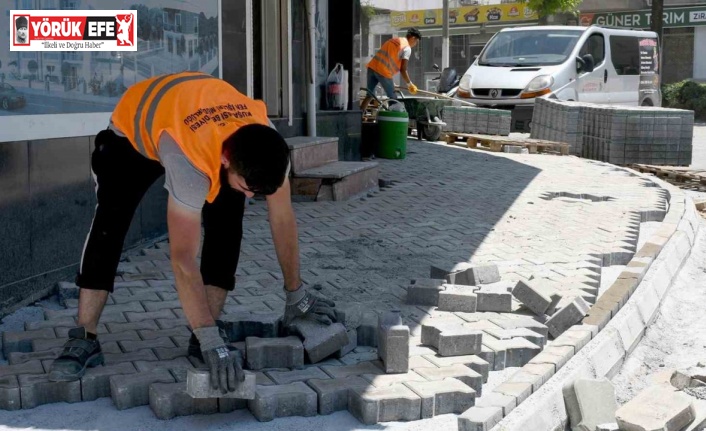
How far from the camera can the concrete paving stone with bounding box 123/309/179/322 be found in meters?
4.70

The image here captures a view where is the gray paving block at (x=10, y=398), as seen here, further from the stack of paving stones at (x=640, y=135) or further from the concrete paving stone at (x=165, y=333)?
the stack of paving stones at (x=640, y=135)

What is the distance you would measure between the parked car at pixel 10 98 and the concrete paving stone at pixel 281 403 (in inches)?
94.5

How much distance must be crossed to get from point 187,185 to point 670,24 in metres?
37.0

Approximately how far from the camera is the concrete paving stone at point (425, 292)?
16.4 feet

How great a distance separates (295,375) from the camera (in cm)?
381

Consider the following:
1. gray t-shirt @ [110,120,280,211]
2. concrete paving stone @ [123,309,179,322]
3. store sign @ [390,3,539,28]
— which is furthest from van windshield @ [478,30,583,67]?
store sign @ [390,3,539,28]

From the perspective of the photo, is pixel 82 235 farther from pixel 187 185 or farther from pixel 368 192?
pixel 368 192

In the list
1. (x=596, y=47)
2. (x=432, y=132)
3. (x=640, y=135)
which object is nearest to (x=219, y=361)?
(x=640, y=135)

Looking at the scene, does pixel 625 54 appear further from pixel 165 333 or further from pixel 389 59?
pixel 165 333

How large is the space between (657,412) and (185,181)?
6.54ft

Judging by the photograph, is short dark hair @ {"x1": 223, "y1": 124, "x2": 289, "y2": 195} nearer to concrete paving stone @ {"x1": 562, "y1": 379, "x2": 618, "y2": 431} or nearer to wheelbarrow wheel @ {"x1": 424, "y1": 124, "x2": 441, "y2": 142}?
concrete paving stone @ {"x1": 562, "y1": 379, "x2": 618, "y2": 431}

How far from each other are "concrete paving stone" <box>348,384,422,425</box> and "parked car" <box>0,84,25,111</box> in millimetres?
2639

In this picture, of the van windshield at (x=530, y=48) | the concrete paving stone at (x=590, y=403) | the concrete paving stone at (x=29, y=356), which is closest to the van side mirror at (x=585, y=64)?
the van windshield at (x=530, y=48)

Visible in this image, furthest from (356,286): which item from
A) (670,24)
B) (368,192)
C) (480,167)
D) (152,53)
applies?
(670,24)
